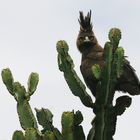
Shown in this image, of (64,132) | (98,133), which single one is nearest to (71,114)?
(64,132)

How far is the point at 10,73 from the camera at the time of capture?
557 cm

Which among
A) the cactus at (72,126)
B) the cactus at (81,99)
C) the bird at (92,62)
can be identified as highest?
the bird at (92,62)

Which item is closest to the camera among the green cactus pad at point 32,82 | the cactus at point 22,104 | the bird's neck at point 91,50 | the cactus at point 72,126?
the cactus at point 72,126

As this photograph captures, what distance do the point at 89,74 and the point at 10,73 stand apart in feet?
5.55

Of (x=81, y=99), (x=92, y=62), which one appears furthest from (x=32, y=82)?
(x=92, y=62)

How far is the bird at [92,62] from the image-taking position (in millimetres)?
6527

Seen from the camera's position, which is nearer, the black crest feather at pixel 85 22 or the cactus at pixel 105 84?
the cactus at pixel 105 84

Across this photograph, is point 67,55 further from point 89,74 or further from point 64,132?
point 89,74

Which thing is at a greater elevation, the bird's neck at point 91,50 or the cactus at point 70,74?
the bird's neck at point 91,50

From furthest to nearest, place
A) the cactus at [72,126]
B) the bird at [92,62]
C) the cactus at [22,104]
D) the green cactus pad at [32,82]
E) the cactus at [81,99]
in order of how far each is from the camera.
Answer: the bird at [92,62] → the green cactus pad at [32,82] → the cactus at [22,104] → the cactus at [81,99] → the cactus at [72,126]

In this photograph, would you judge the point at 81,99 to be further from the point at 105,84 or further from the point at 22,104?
the point at 22,104

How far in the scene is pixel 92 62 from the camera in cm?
714

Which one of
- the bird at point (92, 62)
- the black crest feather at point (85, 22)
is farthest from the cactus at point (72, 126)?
the black crest feather at point (85, 22)

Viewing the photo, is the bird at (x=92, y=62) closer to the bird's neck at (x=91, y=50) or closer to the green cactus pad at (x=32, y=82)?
the bird's neck at (x=91, y=50)
